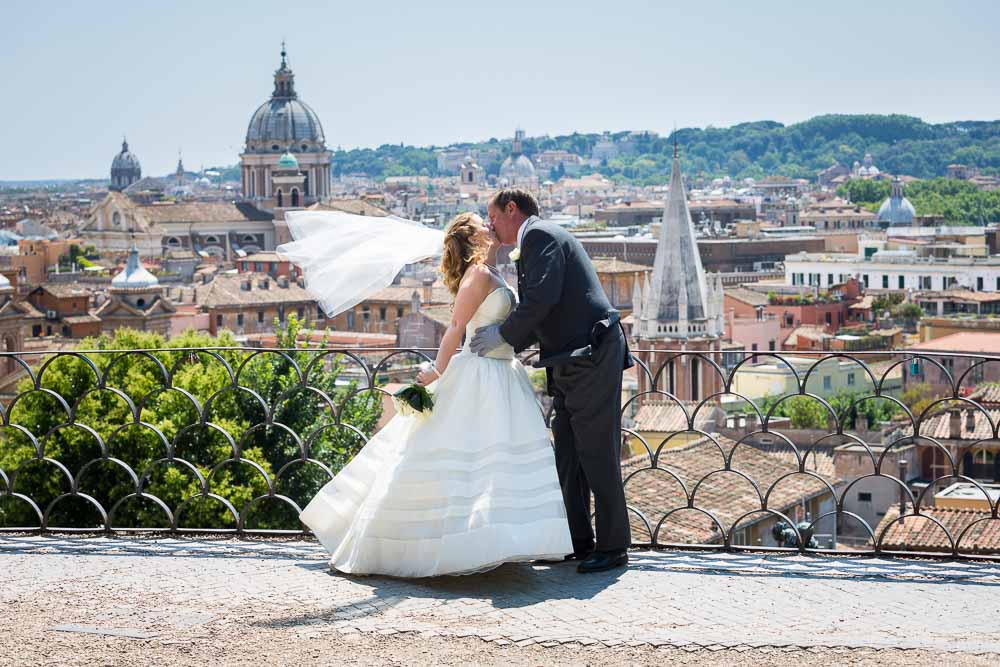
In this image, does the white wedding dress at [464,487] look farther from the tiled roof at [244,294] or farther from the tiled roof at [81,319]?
the tiled roof at [244,294]

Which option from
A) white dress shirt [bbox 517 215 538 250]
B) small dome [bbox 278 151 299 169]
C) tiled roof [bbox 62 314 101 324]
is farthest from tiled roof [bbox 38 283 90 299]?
white dress shirt [bbox 517 215 538 250]

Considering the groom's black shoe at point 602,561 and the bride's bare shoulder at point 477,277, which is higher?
the bride's bare shoulder at point 477,277

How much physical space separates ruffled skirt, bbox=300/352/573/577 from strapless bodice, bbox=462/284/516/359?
0.09ft

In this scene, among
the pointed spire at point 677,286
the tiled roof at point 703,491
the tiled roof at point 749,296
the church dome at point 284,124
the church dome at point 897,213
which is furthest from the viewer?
the church dome at point 897,213

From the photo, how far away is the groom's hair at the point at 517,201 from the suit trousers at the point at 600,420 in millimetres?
365

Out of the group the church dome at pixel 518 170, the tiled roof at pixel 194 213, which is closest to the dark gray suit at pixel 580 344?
the tiled roof at pixel 194 213

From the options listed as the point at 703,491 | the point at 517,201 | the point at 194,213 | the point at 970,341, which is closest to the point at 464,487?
the point at 517,201

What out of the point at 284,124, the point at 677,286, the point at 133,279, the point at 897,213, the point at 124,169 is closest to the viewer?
the point at 677,286

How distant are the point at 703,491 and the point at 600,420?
1009cm

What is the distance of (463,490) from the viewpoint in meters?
3.91

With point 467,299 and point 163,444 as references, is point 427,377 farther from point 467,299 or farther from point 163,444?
point 163,444

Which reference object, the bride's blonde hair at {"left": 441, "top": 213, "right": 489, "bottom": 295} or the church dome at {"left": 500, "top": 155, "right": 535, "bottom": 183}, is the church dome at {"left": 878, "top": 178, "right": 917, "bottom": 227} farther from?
the bride's blonde hair at {"left": 441, "top": 213, "right": 489, "bottom": 295}

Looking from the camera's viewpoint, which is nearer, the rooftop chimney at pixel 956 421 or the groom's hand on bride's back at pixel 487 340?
the groom's hand on bride's back at pixel 487 340

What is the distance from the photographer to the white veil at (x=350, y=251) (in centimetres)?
438
